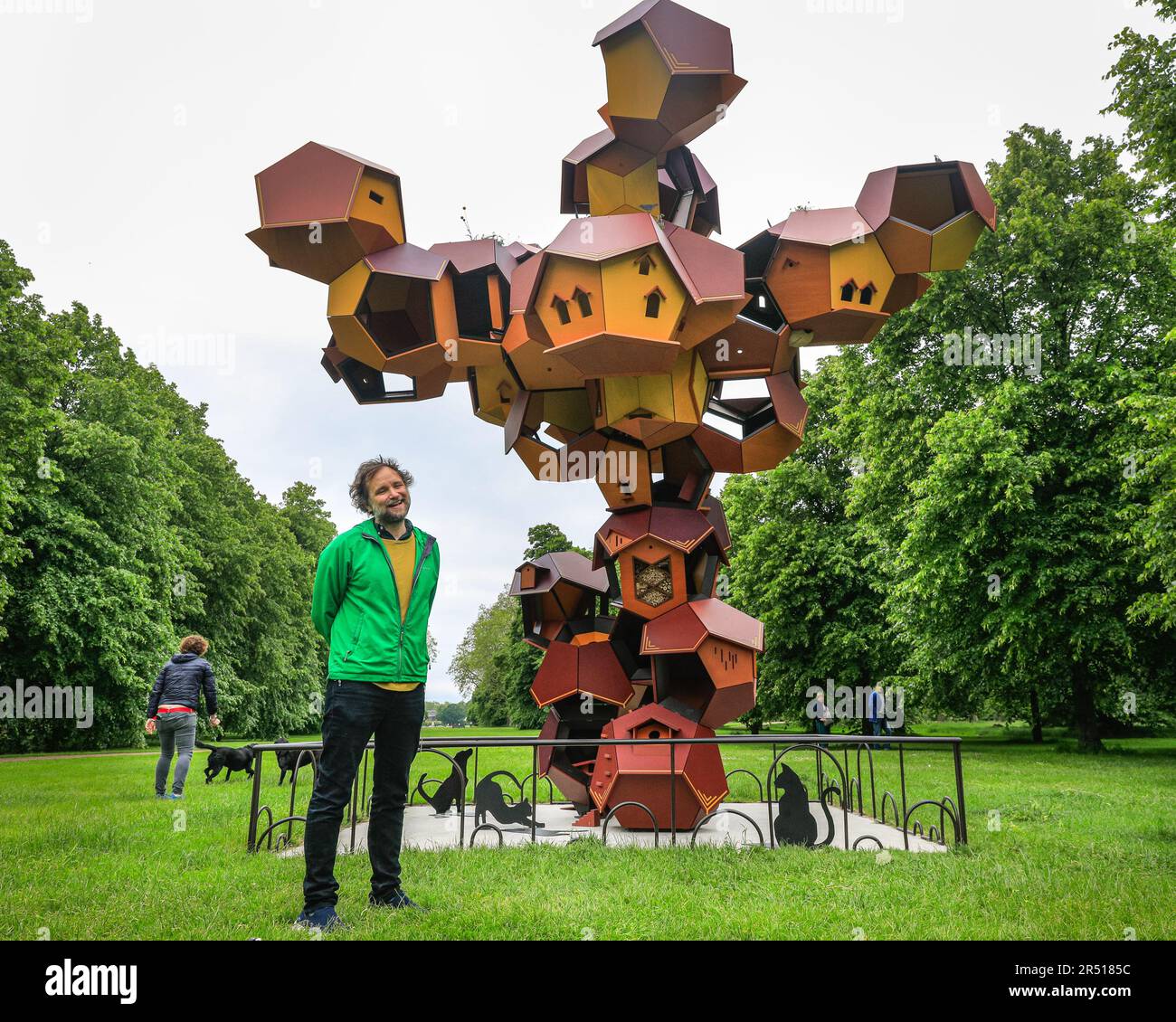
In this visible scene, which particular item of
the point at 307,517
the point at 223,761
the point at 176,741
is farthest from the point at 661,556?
the point at 307,517

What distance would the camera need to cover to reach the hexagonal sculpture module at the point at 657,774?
6914mm

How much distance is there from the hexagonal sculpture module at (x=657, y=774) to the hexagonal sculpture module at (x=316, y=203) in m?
4.66

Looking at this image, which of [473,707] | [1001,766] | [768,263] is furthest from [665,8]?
[473,707]

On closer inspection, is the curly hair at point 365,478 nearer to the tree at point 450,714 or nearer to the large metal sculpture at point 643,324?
the large metal sculpture at point 643,324

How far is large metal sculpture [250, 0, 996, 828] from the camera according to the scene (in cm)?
659

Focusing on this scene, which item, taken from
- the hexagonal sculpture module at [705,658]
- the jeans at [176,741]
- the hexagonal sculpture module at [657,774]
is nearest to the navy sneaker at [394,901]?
the hexagonal sculpture module at [657,774]

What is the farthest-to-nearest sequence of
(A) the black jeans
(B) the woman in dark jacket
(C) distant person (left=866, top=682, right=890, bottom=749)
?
(C) distant person (left=866, top=682, right=890, bottom=749)
(B) the woman in dark jacket
(A) the black jeans

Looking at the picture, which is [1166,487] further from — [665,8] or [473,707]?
Result: [473,707]

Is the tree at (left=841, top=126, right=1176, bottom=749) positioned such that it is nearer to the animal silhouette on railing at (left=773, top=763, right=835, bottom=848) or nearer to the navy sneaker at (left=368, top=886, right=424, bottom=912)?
the animal silhouette on railing at (left=773, top=763, right=835, bottom=848)

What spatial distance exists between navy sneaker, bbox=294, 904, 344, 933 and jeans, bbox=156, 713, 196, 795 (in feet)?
18.5

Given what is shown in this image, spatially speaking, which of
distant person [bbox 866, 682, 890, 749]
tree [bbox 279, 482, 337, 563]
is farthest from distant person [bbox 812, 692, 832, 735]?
tree [bbox 279, 482, 337, 563]

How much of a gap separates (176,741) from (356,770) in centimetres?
606

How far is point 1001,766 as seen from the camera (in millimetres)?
14766

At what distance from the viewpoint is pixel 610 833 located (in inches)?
274
